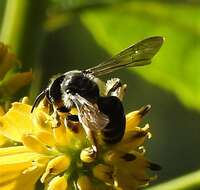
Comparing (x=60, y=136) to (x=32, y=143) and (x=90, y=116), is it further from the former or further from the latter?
(x=90, y=116)

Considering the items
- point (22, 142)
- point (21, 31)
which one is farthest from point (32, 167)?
point (21, 31)

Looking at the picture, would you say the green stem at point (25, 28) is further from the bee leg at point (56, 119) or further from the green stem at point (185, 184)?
the green stem at point (185, 184)

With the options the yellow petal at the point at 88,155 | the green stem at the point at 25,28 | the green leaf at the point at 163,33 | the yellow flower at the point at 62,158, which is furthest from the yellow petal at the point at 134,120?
the green leaf at the point at 163,33

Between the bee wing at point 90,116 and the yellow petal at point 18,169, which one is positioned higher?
the bee wing at point 90,116

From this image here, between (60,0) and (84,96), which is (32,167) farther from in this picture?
(60,0)

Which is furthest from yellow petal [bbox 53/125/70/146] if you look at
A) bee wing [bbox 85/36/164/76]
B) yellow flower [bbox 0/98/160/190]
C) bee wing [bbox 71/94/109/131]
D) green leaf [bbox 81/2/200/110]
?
green leaf [bbox 81/2/200/110]

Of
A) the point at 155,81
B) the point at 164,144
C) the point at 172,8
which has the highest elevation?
the point at 172,8

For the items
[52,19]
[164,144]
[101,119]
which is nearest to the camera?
[101,119]
